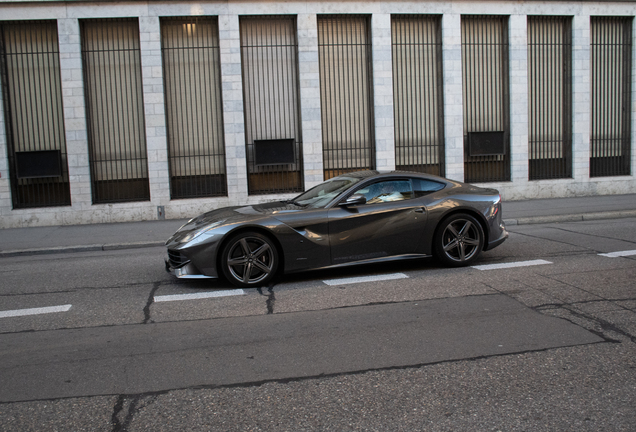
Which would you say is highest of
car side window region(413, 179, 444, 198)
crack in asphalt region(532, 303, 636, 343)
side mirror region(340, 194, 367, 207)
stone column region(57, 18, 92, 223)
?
stone column region(57, 18, 92, 223)

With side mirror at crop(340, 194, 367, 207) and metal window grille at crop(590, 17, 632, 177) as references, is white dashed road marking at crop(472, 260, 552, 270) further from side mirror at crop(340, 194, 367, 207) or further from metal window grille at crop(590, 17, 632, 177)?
metal window grille at crop(590, 17, 632, 177)

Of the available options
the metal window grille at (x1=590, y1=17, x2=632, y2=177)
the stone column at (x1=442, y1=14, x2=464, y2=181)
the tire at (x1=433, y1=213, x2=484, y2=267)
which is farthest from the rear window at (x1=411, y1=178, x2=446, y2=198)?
the metal window grille at (x1=590, y1=17, x2=632, y2=177)

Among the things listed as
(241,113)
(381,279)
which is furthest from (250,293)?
(241,113)

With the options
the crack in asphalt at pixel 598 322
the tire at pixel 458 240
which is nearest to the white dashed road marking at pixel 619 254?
the tire at pixel 458 240

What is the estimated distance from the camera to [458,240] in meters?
7.30

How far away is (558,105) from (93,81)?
43.1 feet

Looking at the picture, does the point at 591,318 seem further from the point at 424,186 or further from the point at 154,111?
the point at 154,111

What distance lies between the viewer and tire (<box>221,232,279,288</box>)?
6.46m

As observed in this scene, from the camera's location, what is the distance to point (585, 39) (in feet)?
53.2

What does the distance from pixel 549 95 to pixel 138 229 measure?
12.2 m

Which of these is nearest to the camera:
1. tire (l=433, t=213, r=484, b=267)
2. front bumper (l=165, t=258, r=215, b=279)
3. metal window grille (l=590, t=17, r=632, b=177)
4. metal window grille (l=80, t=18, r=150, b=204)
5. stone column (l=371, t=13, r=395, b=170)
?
front bumper (l=165, t=258, r=215, b=279)

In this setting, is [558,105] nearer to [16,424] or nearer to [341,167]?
[341,167]

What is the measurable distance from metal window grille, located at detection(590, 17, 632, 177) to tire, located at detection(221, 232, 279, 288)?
13.5 meters

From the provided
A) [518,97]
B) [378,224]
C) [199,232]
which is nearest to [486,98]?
[518,97]
